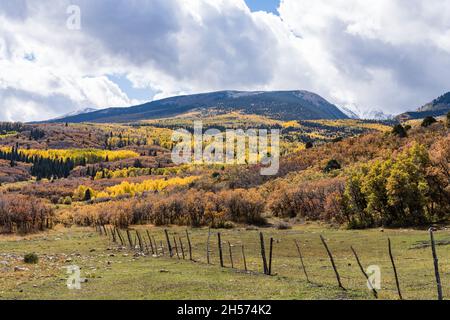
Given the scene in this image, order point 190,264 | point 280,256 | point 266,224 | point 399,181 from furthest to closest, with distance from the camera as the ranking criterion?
point 266,224 → point 399,181 → point 280,256 → point 190,264

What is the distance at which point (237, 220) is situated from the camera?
89438 millimetres

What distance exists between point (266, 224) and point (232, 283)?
2476 inches

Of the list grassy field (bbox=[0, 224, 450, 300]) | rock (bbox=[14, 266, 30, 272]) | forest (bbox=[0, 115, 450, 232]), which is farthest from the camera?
forest (bbox=[0, 115, 450, 232])

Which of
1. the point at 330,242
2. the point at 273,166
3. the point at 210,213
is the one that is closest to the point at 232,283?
the point at 330,242

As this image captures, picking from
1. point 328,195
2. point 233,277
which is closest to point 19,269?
point 233,277

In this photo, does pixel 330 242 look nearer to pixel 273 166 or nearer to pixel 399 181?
pixel 399 181

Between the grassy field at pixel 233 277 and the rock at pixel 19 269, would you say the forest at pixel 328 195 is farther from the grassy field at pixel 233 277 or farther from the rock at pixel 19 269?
the rock at pixel 19 269

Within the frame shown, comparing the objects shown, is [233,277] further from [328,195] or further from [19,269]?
[328,195]

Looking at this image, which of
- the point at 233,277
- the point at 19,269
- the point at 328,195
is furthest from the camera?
the point at 328,195

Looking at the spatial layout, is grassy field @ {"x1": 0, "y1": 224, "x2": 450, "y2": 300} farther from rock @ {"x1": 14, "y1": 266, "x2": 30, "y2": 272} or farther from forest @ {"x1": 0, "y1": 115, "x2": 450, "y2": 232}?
forest @ {"x1": 0, "y1": 115, "x2": 450, "y2": 232}

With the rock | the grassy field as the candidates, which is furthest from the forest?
the rock

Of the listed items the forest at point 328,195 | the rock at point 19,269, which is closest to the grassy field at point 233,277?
the rock at point 19,269

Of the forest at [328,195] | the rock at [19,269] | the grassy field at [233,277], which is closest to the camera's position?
the grassy field at [233,277]
